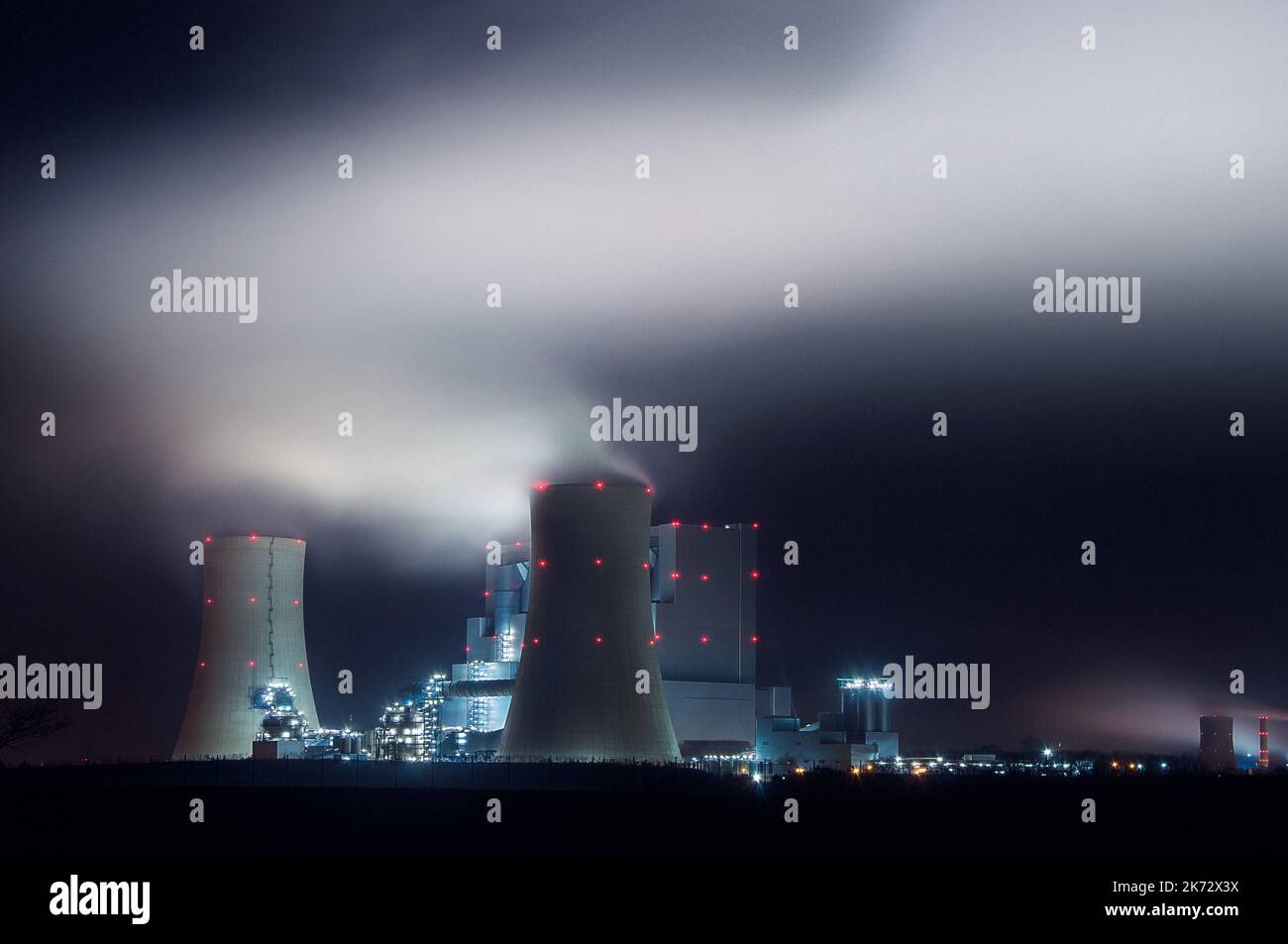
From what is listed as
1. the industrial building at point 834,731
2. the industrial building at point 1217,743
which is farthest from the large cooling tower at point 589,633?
the industrial building at point 1217,743

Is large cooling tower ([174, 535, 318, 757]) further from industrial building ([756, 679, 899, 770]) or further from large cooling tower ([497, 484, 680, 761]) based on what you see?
industrial building ([756, 679, 899, 770])

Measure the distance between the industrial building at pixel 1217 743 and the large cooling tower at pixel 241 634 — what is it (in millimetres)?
31383

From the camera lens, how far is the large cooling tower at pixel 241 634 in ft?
175

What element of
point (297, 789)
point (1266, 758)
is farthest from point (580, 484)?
point (1266, 758)

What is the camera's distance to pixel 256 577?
176 feet

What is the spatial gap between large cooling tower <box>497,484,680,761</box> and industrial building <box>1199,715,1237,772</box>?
990 inches

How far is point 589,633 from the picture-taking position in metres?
42.1

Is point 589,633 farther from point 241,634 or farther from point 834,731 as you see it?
point 834,731

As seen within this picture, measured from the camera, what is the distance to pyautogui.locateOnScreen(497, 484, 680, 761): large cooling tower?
42188 mm

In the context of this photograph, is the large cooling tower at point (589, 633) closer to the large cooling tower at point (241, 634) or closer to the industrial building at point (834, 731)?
the industrial building at point (834, 731)

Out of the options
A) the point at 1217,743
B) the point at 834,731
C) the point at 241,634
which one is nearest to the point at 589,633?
the point at 241,634

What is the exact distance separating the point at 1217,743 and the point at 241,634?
110 ft

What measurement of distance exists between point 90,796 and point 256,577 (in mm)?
9397

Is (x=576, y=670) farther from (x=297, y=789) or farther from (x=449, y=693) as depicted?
(x=449, y=693)
